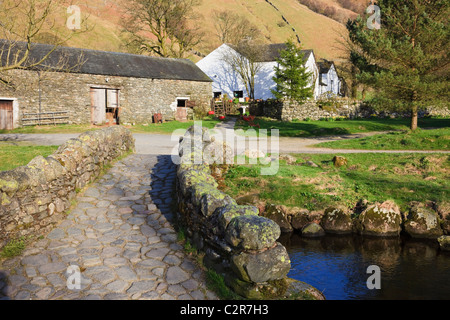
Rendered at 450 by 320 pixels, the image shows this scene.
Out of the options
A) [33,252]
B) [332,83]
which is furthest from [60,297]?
[332,83]

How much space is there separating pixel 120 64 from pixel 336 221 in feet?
78.8

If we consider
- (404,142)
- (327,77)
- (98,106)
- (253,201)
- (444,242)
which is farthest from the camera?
(327,77)

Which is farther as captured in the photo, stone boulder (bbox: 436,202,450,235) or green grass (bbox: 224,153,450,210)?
green grass (bbox: 224,153,450,210)

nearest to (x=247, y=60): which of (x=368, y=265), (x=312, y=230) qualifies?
(x=312, y=230)

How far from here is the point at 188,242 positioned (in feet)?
21.3

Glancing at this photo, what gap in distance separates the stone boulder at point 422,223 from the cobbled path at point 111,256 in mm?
6941

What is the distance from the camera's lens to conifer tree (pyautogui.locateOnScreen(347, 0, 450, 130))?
1816 centimetres

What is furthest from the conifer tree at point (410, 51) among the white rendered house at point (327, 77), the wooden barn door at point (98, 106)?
the white rendered house at point (327, 77)

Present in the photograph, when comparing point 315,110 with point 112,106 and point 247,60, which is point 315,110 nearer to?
point 247,60

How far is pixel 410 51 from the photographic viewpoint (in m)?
18.4

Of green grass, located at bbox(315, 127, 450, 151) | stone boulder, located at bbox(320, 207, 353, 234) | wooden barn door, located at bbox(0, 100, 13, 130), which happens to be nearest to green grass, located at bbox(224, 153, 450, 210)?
stone boulder, located at bbox(320, 207, 353, 234)

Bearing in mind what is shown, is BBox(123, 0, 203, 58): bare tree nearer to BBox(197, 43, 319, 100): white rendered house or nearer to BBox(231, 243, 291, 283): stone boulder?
BBox(197, 43, 319, 100): white rendered house

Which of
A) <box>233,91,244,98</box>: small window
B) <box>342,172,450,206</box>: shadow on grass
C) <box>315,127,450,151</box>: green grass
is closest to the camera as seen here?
<box>342,172,450,206</box>: shadow on grass

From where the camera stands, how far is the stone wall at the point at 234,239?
4.73 m
